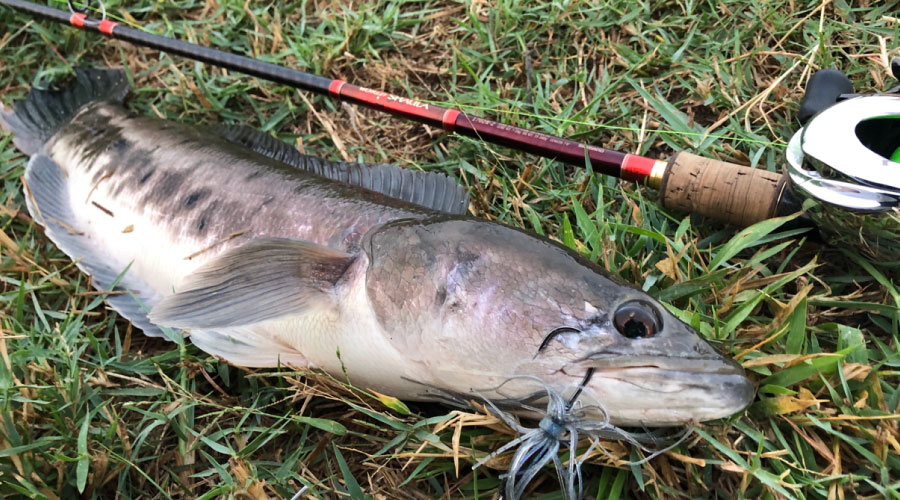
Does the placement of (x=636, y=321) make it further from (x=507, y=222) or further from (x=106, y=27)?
(x=106, y=27)

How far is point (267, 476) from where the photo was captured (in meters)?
2.31

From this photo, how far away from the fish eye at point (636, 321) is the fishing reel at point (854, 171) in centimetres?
81

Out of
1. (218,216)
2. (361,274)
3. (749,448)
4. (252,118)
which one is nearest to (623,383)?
(749,448)

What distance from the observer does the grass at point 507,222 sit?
2.07 metres

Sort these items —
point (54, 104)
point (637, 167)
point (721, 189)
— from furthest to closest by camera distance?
point (54, 104) → point (637, 167) → point (721, 189)

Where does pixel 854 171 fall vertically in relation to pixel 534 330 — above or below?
above

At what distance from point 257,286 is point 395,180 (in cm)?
83

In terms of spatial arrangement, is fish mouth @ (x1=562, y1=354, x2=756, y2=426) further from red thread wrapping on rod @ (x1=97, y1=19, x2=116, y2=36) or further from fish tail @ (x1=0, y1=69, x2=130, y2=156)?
red thread wrapping on rod @ (x1=97, y1=19, x2=116, y2=36)

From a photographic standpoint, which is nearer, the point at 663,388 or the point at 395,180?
the point at 663,388

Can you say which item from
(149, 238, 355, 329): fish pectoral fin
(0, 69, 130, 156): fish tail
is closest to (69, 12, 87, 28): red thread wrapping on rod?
(0, 69, 130, 156): fish tail

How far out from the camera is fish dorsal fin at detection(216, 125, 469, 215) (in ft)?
8.74

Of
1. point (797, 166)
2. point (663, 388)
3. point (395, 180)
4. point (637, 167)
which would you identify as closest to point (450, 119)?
point (395, 180)

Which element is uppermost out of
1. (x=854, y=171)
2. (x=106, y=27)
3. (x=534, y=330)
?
(x=106, y=27)

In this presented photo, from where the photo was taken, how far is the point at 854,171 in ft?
6.58
